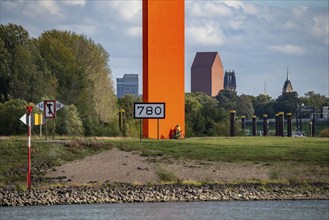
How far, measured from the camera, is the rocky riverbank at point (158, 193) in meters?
43.2

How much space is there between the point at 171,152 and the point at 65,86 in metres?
40.7

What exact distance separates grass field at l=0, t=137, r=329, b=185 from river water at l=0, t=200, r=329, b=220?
23.5 ft

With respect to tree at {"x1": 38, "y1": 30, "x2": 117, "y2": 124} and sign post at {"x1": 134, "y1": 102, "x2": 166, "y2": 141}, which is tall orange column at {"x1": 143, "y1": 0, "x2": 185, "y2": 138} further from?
tree at {"x1": 38, "y1": 30, "x2": 117, "y2": 124}

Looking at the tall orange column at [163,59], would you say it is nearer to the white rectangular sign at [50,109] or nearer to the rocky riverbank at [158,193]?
the white rectangular sign at [50,109]

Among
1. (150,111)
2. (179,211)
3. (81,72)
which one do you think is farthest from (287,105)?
(179,211)

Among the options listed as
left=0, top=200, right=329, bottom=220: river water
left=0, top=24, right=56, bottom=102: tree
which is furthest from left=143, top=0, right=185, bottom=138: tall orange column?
left=0, top=24, right=56, bottom=102: tree

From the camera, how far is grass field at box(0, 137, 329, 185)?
50750 millimetres

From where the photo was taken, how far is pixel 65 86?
305 ft

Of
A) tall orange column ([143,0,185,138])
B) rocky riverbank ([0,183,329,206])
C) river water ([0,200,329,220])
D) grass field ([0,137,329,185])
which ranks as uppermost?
tall orange column ([143,0,185,138])

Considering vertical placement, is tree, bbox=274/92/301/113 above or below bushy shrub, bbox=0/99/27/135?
above

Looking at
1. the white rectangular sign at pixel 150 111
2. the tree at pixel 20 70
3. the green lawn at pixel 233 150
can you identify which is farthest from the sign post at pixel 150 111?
the tree at pixel 20 70

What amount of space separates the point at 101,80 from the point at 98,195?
58.3m

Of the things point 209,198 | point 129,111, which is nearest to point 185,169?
point 209,198

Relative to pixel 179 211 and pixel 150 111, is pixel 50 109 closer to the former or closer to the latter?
pixel 150 111
